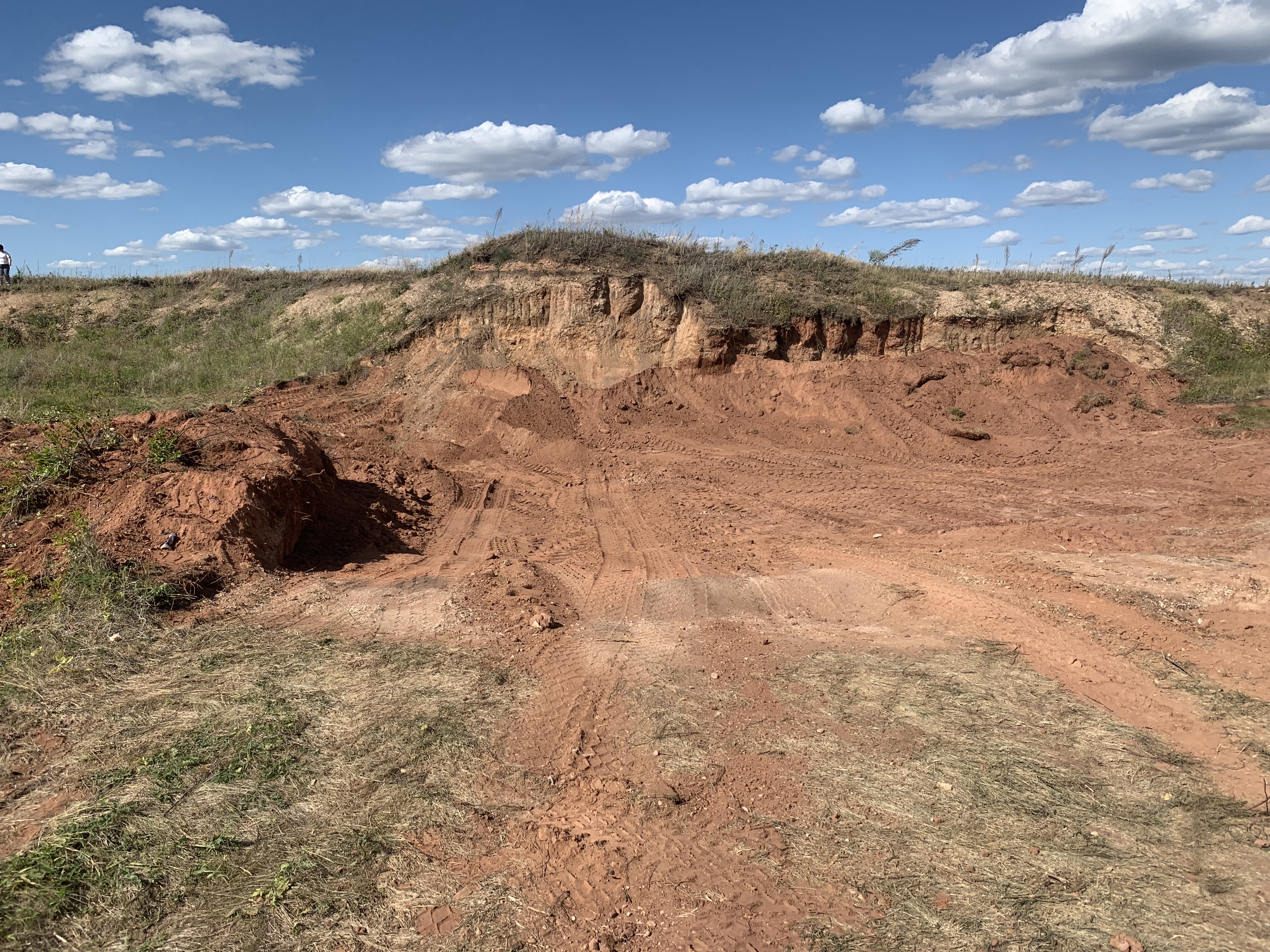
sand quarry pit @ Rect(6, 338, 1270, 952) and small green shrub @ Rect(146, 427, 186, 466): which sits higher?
small green shrub @ Rect(146, 427, 186, 466)

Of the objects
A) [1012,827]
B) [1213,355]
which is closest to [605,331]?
[1012,827]

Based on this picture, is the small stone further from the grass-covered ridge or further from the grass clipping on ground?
the grass-covered ridge

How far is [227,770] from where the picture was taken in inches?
165

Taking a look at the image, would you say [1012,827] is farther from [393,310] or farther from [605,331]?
[393,310]

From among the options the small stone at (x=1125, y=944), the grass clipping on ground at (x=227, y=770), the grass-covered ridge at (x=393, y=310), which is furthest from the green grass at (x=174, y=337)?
the small stone at (x=1125, y=944)

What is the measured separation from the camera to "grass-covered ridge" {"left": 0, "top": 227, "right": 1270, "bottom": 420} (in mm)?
16094

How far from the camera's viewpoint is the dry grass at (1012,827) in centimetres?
341

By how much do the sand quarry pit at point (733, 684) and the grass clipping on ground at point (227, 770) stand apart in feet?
0.11

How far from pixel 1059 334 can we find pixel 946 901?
17.5 m

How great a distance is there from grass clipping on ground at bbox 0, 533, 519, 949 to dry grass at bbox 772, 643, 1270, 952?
6.78ft

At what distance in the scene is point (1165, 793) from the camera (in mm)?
4453

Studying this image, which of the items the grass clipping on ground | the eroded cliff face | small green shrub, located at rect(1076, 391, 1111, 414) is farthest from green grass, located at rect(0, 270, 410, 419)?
small green shrub, located at rect(1076, 391, 1111, 414)

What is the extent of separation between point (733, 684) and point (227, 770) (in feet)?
10.8

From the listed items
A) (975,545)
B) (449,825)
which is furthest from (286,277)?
(449,825)
